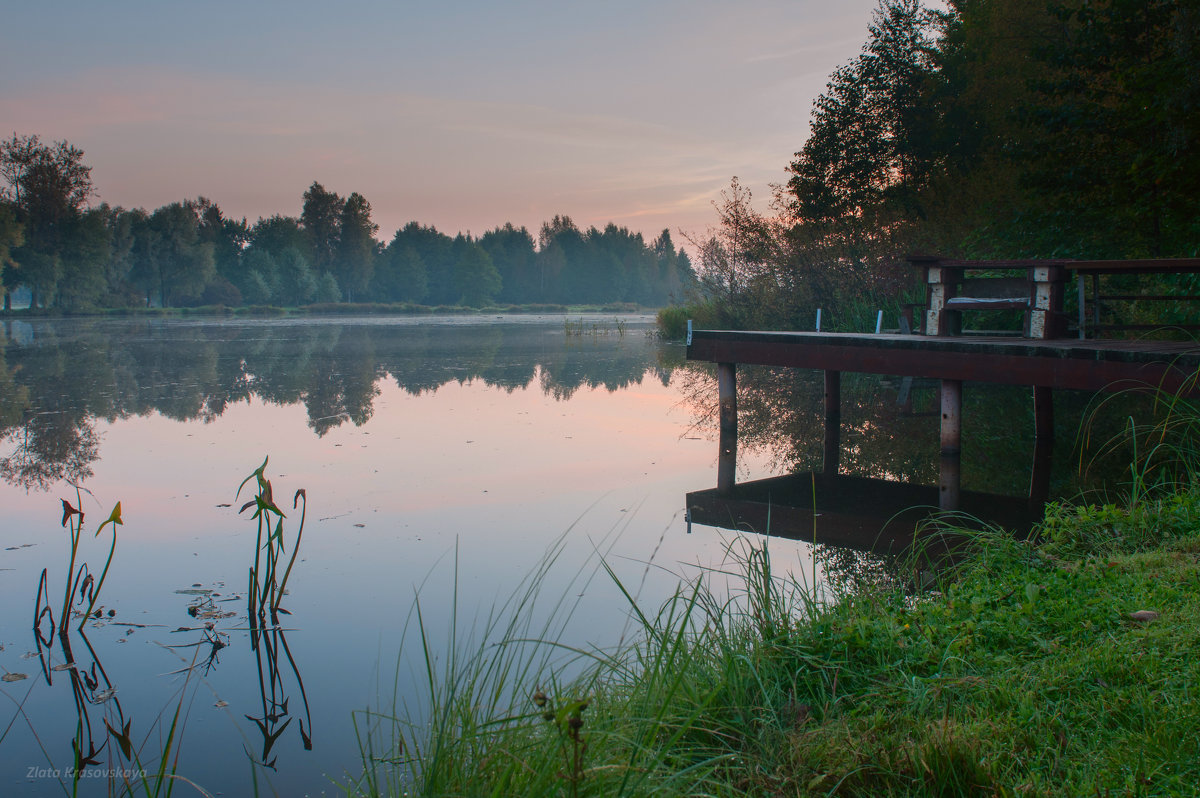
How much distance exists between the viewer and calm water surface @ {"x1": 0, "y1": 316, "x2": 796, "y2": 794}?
11.5 ft

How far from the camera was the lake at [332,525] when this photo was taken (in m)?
3.53

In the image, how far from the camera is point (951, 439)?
7.77 metres

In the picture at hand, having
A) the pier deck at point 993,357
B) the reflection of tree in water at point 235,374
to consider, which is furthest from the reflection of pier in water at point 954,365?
the reflection of tree in water at point 235,374

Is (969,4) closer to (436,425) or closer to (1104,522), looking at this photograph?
(436,425)

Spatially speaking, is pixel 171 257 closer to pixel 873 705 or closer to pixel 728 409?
pixel 728 409

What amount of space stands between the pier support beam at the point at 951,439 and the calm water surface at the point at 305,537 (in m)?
1.63

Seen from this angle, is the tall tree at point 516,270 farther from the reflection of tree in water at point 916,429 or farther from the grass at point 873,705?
Result: the grass at point 873,705

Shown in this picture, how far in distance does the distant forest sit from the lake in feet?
49.3

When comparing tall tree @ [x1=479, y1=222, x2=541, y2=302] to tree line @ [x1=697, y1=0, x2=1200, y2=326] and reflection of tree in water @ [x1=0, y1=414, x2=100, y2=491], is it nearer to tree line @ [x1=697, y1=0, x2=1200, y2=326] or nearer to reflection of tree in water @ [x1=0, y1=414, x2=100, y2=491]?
tree line @ [x1=697, y1=0, x2=1200, y2=326]

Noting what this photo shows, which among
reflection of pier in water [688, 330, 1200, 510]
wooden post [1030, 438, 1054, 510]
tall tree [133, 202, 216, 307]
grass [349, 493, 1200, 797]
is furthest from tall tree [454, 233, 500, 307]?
grass [349, 493, 1200, 797]

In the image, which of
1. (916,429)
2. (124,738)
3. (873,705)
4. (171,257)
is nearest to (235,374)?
(916,429)

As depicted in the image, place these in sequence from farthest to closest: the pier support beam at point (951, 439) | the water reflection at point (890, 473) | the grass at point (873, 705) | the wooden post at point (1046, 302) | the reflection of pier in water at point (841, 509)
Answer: the wooden post at point (1046, 302) < the pier support beam at point (951, 439) < the reflection of pier in water at point (841, 509) < the water reflection at point (890, 473) < the grass at point (873, 705)

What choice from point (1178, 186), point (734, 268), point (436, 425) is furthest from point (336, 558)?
point (734, 268)

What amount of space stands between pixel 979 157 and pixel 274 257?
222 ft
